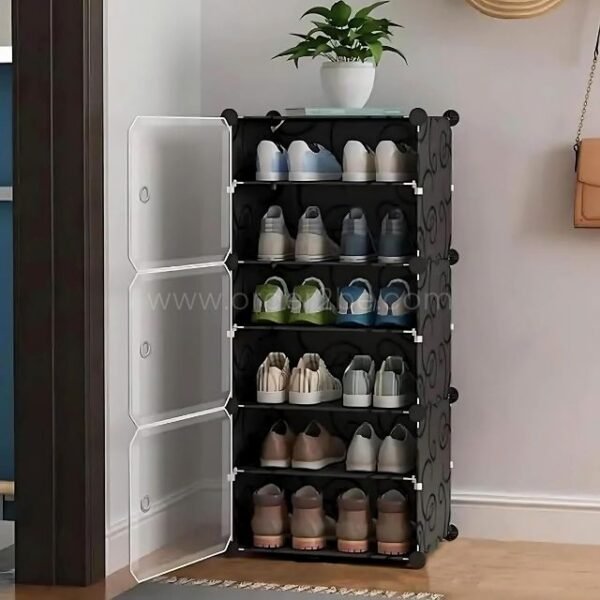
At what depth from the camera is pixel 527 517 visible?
393 cm

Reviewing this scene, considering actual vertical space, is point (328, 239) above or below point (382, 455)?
above

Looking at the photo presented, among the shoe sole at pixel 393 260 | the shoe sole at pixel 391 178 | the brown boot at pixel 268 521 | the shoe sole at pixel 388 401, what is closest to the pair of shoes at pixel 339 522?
the brown boot at pixel 268 521

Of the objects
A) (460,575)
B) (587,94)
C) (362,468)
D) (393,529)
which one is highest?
(587,94)

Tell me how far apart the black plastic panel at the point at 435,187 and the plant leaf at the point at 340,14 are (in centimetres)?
37

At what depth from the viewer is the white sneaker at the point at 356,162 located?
363cm

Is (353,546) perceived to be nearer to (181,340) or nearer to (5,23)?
(181,340)

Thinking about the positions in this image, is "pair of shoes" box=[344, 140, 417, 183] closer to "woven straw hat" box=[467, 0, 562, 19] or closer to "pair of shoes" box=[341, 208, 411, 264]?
"pair of shoes" box=[341, 208, 411, 264]

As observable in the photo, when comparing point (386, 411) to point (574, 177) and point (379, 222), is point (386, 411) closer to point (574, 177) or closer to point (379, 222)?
point (379, 222)

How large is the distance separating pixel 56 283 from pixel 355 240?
2.79 feet

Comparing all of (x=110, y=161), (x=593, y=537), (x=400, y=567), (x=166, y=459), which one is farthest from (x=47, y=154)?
(x=593, y=537)

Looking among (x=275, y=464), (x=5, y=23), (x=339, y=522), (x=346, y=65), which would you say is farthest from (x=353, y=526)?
(x=5, y=23)

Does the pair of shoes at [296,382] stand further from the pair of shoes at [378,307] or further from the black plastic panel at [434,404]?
the black plastic panel at [434,404]

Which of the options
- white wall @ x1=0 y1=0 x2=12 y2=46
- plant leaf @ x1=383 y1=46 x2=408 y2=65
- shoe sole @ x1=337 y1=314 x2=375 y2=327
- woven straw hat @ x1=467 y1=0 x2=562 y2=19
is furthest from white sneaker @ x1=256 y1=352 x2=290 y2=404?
white wall @ x1=0 y1=0 x2=12 y2=46

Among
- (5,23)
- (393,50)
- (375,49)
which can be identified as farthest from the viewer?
(5,23)
